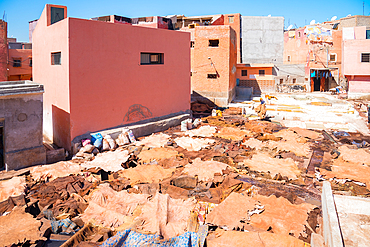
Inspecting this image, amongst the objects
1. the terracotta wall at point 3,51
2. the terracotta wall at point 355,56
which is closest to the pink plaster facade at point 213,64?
the terracotta wall at point 355,56

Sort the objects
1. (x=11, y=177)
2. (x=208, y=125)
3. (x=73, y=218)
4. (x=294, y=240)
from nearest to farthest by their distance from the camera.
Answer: (x=294, y=240) → (x=73, y=218) → (x=11, y=177) → (x=208, y=125)

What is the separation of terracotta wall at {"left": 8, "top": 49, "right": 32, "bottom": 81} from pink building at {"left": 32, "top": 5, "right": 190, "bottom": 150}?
45.6 ft

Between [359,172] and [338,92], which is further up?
[338,92]

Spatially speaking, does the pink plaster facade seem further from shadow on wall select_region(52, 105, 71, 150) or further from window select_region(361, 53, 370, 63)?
shadow on wall select_region(52, 105, 71, 150)

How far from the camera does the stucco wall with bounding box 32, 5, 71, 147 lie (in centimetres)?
990

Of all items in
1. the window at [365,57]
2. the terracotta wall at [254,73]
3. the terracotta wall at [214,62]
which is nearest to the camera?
the terracotta wall at [214,62]

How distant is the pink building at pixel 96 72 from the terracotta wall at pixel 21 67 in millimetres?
13902

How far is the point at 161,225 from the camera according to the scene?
5.62 meters

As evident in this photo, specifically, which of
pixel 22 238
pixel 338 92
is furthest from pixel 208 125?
pixel 338 92

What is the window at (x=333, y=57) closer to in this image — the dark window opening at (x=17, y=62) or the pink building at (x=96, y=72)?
the pink building at (x=96, y=72)

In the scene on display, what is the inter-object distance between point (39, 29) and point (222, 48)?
559 inches

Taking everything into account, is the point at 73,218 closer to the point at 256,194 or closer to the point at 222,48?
the point at 256,194

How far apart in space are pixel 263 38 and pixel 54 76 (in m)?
39.3

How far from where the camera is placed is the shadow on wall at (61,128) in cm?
1010
